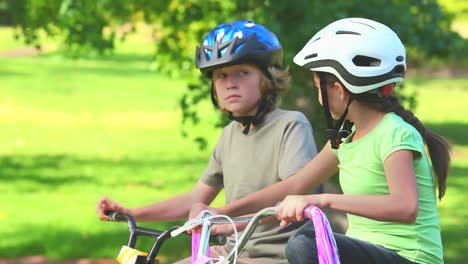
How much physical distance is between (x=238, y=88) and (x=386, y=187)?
4.28 ft

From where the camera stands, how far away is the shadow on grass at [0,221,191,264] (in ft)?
35.7

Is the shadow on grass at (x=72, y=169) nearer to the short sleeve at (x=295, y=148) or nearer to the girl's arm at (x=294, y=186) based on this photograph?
the short sleeve at (x=295, y=148)

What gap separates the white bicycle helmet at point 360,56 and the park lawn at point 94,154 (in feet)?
20.7

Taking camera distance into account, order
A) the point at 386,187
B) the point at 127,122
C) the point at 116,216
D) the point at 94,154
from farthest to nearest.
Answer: the point at 127,122
the point at 94,154
the point at 116,216
the point at 386,187

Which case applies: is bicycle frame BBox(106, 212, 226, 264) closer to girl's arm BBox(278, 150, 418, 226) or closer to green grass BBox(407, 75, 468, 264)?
girl's arm BBox(278, 150, 418, 226)

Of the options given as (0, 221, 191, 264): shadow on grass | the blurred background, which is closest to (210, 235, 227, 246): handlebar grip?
A: the blurred background

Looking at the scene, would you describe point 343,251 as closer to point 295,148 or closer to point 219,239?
point 219,239

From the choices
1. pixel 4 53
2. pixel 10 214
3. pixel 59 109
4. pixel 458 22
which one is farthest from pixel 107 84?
pixel 10 214

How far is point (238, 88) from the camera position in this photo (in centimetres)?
546

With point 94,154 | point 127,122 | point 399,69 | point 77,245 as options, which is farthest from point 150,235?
point 127,122

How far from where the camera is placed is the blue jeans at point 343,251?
4.09 m

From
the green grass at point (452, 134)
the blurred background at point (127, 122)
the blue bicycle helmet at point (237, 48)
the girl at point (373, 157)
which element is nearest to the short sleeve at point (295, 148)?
the blue bicycle helmet at point (237, 48)

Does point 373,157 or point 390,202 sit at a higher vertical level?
point 373,157

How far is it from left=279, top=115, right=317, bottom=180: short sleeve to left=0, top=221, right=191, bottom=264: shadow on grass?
5456 mm
